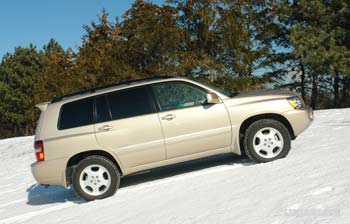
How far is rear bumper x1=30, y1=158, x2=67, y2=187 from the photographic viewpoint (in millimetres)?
5770

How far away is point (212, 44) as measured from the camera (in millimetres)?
19656

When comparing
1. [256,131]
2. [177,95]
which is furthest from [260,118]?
[177,95]

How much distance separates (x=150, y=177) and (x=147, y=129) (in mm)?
1438

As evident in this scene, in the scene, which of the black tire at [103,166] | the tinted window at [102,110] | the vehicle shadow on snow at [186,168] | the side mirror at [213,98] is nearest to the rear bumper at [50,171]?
the black tire at [103,166]

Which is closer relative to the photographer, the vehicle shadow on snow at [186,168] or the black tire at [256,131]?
the black tire at [256,131]

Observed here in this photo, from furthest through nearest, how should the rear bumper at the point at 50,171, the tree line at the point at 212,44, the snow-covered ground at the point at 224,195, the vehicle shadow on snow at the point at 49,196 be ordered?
the tree line at the point at 212,44 < the vehicle shadow on snow at the point at 49,196 < the rear bumper at the point at 50,171 < the snow-covered ground at the point at 224,195

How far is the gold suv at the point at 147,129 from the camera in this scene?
5.80 m

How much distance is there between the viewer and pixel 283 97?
621 cm

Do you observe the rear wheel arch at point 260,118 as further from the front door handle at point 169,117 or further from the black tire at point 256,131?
the front door handle at point 169,117

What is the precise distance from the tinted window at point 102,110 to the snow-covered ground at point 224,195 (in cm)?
127

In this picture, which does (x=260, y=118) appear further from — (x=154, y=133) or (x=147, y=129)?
(x=147, y=129)

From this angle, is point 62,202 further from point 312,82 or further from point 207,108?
point 312,82

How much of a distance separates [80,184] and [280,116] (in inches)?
137

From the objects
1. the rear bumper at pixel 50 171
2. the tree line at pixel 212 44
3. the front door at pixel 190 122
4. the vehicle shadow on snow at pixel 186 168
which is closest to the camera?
the rear bumper at pixel 50 171
